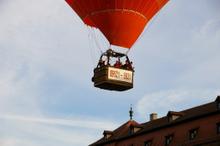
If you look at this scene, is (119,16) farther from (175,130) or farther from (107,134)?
(107,134)

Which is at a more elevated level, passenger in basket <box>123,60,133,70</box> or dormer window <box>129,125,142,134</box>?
dormer window <box>129,125,142,134</box>

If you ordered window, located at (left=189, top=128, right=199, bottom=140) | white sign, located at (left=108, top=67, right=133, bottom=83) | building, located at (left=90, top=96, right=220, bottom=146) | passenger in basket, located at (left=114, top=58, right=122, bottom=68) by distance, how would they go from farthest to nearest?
1. window, located at (left=189, top=128, right=199, bottom=140)
2. building, located at (left=90, top=96, right=220, bottom=146)
3. passenger in basket, located at (left=114, top=58, right=122, bottom=68)
4. white sign, located at (left=108, top=67, right=133, bottom=83)

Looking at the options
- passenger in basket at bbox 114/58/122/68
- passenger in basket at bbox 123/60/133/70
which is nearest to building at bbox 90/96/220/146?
passenger in basket at bbox 123/60/133/70

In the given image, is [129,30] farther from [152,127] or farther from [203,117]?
[152,127]

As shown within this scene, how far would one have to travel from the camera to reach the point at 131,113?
94000mm

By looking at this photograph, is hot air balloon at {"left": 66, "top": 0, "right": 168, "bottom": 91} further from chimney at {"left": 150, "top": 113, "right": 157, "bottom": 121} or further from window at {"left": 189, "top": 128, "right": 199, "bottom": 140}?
chimney at {"left": 150, "top": 113, "right": 157, "bottom": 121}

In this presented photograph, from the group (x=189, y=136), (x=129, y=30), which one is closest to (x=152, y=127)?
(x=189, y=136)

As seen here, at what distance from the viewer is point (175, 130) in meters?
80.3

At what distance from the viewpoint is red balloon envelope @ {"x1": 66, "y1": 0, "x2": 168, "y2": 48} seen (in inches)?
1922

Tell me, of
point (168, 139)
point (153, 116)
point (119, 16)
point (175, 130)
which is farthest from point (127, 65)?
point (153, 116)

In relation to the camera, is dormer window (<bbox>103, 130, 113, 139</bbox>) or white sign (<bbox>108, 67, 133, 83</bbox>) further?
dormer window (<bbox>103, 130, 113, 139</bbox>)

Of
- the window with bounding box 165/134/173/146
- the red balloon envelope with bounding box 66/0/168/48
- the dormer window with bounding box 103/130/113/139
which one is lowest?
the red balloon envelope with bounding box 66/0/168/48

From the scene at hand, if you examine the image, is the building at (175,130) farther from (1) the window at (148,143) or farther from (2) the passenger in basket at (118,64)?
(2) the passenger in basket at (118,64)

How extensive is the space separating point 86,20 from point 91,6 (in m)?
1.33
